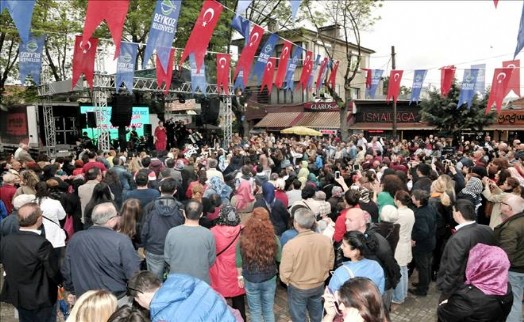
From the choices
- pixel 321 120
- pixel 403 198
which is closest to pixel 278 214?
pixel 403 198

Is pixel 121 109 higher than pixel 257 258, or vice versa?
pixel 121 109

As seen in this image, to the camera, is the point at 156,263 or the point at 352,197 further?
the point at 352,197

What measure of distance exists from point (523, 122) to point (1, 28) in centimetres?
2987

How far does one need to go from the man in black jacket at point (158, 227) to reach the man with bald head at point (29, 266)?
103 centimetres

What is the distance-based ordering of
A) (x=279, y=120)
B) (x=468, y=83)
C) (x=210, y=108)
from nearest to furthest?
(x=468, y=83) → (x=210, y=108) → (x=279, y=120)

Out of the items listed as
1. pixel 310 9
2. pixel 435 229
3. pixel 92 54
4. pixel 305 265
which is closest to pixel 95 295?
pixel 305 265

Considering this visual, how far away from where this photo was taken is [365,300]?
203 centimetres

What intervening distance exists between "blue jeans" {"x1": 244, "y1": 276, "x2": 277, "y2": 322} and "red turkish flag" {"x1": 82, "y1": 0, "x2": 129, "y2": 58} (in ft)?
10.3

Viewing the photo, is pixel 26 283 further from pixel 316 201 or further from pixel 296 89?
pixel 296 89

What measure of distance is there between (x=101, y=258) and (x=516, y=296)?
14.5 ft

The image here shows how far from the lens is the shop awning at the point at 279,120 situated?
1154 inches

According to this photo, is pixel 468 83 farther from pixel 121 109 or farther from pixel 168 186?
Result: pixel 121 109

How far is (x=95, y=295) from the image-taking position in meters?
2.27

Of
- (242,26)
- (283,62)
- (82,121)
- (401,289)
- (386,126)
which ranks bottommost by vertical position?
(401,289)
